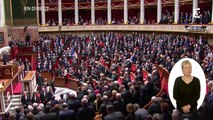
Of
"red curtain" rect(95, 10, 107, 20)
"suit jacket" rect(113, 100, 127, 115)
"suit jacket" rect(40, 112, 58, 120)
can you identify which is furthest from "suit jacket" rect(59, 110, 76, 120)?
"red curtain" rect(95, 10, 107, 20)

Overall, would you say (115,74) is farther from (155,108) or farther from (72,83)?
(155,108)

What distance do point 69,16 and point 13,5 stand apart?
13984mm

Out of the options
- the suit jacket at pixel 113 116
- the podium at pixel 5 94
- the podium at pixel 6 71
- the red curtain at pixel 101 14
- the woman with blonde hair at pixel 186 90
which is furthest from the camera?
the red curtain at pixel 101 14

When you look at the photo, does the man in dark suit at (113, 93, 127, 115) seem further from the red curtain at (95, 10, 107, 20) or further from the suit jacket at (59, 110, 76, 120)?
the red curtain at (95, 10, 107, 20)

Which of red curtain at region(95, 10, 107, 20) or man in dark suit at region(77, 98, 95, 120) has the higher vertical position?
red curtain at region(95, 10, 107, 20)

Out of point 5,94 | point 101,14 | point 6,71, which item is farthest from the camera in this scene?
point 101,14

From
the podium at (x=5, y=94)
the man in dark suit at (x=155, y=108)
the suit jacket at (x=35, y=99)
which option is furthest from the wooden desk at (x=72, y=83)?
the man in dark suit at (x=155, y=108)

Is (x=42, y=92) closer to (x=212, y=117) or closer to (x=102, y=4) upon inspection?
(x=212, y=117)

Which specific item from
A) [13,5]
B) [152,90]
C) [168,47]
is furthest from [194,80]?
[13,5]

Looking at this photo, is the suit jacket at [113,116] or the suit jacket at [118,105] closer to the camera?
the suit jacket at [113,116]

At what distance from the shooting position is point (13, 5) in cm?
3406

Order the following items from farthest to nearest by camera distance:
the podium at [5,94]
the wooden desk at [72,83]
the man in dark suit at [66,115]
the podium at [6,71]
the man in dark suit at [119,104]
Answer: the wooden desk at [72,83]
the podium at [6,71]
the podium at [5,94]
the man in dark suit at [119,104]
the man in dark suit at [66,115]

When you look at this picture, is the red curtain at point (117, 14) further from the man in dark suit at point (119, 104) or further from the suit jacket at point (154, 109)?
the suit jacket at point (154, 109)

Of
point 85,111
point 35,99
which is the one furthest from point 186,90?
point 35,99
